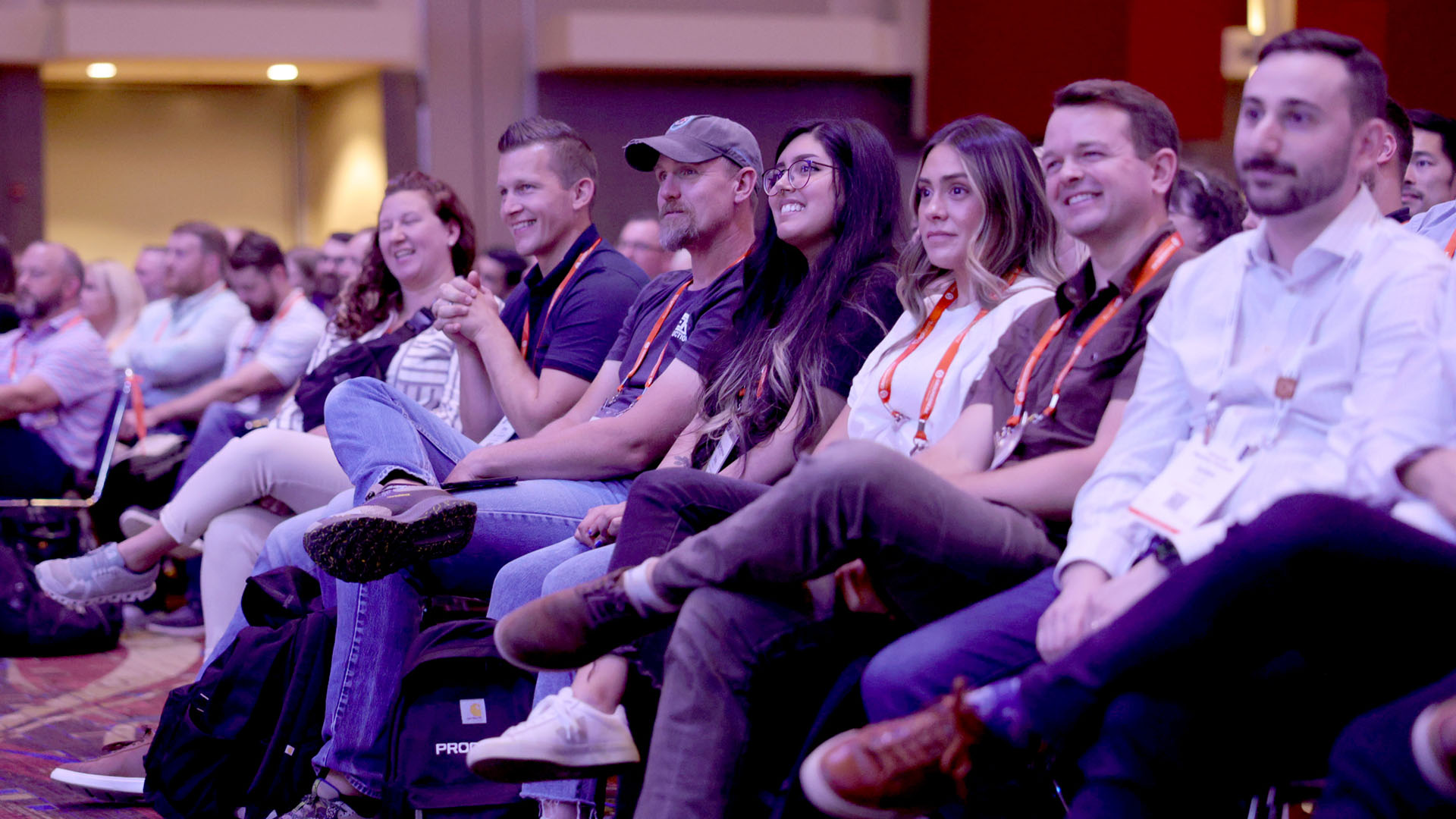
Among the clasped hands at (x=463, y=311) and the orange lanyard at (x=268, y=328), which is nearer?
the clasped hands at (x=463, y=311)

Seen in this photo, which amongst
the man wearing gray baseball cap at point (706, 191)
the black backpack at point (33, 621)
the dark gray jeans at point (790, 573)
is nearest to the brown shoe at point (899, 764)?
the dark gray jeans at point (790, 573)

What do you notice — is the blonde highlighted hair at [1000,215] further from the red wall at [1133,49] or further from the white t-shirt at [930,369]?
the red wall at [1133,49]

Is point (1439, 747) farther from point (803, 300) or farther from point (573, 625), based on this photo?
point (803, 300)

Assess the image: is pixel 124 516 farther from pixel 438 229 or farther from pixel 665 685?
pixel 665 685

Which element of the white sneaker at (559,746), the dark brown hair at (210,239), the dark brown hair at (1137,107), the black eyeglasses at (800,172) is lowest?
the white sneaker at (559,746)

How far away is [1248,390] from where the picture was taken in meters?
1.95

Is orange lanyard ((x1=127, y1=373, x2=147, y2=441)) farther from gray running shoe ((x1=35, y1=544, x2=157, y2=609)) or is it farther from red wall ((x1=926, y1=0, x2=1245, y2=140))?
red wall ((x1=926, y1=0, x2=1245, y2=140))

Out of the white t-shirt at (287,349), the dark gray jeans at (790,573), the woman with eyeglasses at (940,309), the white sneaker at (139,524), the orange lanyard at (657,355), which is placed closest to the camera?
the dark gray jeans at (790,573)

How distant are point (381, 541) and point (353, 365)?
1.41m

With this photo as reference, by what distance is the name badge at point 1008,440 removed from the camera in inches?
88.7

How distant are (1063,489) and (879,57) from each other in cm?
802

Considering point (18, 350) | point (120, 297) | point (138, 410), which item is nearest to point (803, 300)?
point (138, 410)

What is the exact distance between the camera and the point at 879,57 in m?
9.76

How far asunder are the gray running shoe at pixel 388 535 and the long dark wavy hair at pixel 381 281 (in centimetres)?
151
